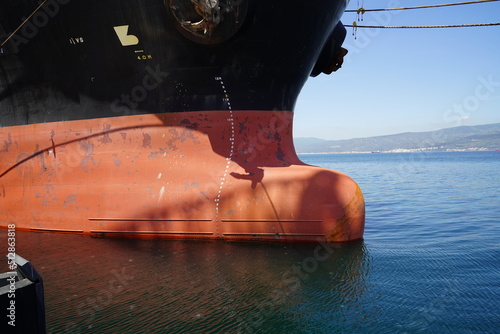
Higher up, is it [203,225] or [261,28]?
[261,28]

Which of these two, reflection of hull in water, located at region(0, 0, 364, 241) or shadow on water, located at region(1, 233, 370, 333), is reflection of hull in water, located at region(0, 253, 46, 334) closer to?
shadow on water, located at region(1, 233, 370, 333)

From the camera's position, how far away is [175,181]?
6270mm

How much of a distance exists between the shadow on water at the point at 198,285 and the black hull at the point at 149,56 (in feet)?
8.79

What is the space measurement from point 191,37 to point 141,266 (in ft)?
12.6

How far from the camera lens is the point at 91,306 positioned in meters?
3.83

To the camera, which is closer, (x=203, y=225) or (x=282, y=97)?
(x=203, y=225)

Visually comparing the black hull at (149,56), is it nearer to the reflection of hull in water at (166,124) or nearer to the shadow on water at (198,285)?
the reflection of hull in water at (166,124)

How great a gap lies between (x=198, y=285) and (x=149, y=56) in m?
4.18

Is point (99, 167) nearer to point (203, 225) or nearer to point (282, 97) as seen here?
point (203, 225)

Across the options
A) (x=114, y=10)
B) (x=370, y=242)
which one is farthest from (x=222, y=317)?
(x=114, y=10)

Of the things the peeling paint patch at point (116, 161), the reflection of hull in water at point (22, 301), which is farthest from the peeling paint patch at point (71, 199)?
the reflection of hull in water at point (22, 301)

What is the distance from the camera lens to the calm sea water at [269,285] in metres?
3.49

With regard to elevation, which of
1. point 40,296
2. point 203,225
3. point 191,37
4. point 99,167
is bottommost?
point 203,225

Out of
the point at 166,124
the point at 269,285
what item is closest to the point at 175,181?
the point at 166,124
